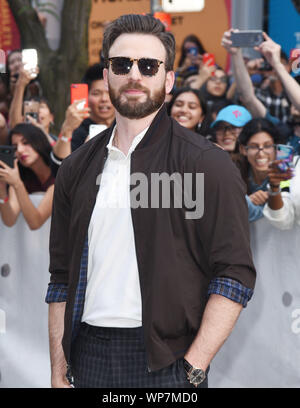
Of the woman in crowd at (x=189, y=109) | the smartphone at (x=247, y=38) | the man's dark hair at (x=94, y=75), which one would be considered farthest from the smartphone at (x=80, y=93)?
the smartphone at (x=247, y=38)

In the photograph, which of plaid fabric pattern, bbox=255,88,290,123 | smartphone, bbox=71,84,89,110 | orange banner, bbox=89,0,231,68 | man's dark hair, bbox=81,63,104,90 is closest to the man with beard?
smartphone, bbox=71,84,89,110

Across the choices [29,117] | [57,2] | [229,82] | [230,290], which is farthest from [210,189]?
[57,2]

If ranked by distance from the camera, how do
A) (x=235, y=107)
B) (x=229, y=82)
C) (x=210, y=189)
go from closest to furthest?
1. (x=210, y=189)
2. (x=235, y=107)
3. (x=229, y=82)

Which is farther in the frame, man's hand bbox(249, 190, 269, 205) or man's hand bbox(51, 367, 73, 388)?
man's hand bbox(249, 190, 269, 205)

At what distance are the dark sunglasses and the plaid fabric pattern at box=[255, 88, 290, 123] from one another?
4644 millimetres

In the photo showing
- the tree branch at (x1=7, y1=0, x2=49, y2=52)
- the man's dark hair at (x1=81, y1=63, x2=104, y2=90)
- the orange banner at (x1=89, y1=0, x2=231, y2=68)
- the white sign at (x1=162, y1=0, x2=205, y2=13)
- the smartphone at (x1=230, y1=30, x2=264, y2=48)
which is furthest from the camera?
the orange banner at (x1=89, y1=0, x2=231, y2=68)

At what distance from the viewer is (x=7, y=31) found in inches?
501

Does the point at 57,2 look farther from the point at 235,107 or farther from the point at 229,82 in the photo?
the point at 235,107

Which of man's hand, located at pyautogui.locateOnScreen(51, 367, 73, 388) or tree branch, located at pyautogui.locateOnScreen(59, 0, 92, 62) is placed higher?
tree branch, located at pyautogui.locateOnScreen(59, 0, 92, 62)

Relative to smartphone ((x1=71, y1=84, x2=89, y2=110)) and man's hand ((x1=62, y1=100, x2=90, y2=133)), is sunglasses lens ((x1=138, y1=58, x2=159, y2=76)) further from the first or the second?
smartphone ((x1=71, y1=84, x2=89, y2=110))

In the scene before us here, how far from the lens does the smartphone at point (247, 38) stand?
562cm

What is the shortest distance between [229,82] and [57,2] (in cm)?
348

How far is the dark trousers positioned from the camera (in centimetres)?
266
